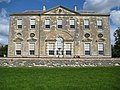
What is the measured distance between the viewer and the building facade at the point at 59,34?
1494 inches

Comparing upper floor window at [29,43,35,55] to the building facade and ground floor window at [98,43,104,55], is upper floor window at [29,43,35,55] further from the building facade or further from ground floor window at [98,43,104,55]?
ground floor window at [98,43,104,55]

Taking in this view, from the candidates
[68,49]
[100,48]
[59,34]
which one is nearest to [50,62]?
[68,49]

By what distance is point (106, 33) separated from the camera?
38875 mm

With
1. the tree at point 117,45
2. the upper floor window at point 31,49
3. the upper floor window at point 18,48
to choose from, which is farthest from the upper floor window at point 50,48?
the tree at point 117,45

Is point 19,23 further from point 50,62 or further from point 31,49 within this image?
point 50,62

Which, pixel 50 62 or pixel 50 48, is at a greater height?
pixel 50 48

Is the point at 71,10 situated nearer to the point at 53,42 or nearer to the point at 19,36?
the point at 53,42

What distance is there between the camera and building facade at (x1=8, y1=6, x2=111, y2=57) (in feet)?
124

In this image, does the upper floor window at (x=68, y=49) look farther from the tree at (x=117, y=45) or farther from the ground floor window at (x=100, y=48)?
the tree at (x=117, y=45)

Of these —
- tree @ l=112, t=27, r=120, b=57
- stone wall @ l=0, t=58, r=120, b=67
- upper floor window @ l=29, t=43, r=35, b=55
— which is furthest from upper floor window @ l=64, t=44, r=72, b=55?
tree @ l=112, t=27, r=120, b=57

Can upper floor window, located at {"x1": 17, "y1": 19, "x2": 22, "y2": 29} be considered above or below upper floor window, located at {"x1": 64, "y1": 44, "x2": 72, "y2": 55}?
above

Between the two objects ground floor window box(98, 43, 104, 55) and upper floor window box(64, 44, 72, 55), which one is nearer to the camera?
upper floor window box(64, 44, 72, 55)

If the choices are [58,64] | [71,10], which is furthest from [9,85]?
[71,10]

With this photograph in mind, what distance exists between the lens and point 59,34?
38156 millimetres
